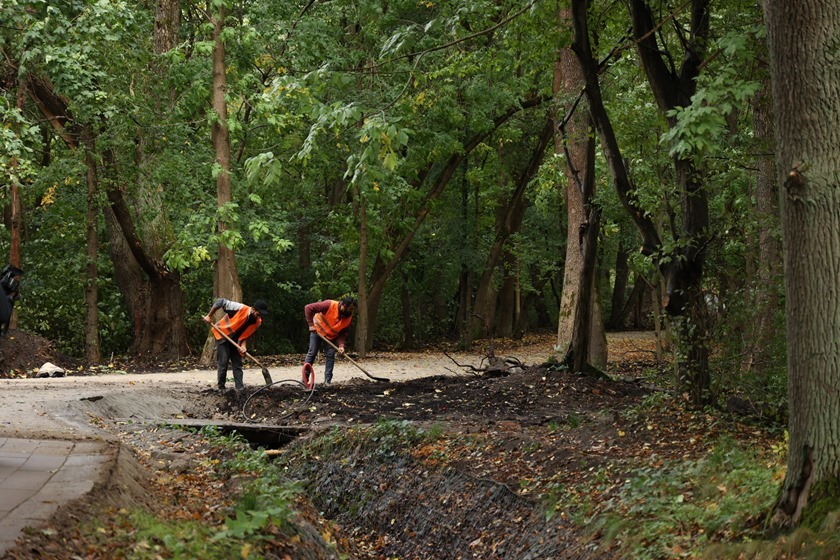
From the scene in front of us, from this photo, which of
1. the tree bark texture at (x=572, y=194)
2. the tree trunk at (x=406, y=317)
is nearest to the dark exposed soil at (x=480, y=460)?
the tree bark texture at (x=572, y=194)

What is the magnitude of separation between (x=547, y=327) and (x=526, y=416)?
30118 mm

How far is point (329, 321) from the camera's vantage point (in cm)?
1608

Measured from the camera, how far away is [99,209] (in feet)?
71.7

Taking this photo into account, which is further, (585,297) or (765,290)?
(585,297)

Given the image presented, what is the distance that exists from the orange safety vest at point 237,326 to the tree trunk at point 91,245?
7.25 meters

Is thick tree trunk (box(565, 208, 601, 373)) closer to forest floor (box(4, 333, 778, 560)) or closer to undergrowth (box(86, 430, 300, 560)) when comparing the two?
forest floor (box(4, 333, 778, 560))

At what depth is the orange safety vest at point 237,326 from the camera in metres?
15.1

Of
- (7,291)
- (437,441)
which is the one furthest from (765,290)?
(7,291)

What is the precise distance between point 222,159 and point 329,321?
6378mm

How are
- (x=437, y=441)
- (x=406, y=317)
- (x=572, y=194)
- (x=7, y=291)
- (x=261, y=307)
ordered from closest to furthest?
(x=7, y=291) → (x=437, y=441) → (x=261, y=307) → (x=572, y=194) → (x=406, y=317)

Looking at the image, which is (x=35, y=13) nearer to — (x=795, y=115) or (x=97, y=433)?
(x=97, y=433)

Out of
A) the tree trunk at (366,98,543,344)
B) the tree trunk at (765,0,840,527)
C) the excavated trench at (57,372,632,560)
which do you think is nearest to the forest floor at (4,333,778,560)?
the excavated trench at (57,372,632,560)

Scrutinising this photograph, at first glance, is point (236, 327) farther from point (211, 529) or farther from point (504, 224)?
point (504, 224)

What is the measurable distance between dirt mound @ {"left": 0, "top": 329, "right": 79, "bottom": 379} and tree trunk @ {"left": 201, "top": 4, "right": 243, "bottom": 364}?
12.2 ft
